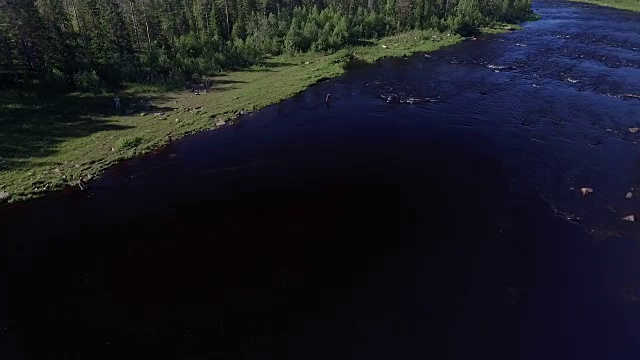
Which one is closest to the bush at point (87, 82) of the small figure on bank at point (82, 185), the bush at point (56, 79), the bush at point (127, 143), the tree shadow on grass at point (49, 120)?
the bush at point (56, 79)

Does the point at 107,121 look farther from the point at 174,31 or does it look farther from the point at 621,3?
the point at 621,3

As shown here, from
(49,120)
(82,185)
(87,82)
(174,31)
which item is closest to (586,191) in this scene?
(82,185)

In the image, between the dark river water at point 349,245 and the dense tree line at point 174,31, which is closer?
the dark river water at point 349,245

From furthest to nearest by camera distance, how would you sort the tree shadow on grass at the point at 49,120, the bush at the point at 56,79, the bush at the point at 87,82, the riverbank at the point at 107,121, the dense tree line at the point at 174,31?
the dense tree line at the point at 174,31
the bush at the point at 87,82
the bush at the point at 56,79
the tree shadow on grass at the point at 49,120
the riverbank at the point at 107,121

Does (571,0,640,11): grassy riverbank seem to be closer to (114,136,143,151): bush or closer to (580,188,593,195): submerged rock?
(580,188,593,195): submerged rock

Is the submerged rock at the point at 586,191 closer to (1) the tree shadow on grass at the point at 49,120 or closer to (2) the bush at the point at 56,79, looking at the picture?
(1) the tree shadow on grass at the point at 49,120

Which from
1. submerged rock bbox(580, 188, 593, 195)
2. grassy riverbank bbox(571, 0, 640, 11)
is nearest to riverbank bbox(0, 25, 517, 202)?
submerged rock bbox(580, 188, 593, 195)
